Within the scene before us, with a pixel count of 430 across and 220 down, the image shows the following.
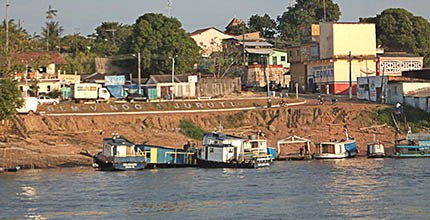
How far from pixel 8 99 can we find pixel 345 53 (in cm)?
4347

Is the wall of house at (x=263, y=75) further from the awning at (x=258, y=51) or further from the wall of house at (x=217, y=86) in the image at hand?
the wall of house at (x=217, y=86)

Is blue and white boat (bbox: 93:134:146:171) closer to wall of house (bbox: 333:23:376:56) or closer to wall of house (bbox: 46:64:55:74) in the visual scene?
wall of house (bbox: 333:23:376:56)

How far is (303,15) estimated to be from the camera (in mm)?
157875

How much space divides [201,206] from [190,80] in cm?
5403

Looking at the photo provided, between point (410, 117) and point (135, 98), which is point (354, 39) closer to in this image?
point (410, 117)

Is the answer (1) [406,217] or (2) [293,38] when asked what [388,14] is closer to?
(2) [293,38]

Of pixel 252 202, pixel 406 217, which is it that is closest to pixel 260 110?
pixel 252 202

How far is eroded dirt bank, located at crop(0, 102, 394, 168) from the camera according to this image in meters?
77.0

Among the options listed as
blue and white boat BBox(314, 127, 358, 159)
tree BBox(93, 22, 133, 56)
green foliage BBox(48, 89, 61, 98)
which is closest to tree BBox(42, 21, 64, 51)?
tree BBox(93, 22, 133, 56)

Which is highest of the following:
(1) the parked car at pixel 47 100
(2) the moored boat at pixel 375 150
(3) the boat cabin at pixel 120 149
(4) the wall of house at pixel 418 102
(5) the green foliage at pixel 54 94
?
(5) the green foliage at pixel 54 94

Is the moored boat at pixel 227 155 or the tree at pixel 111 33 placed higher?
the tree at pixel 111 33

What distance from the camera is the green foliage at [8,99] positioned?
80500mm

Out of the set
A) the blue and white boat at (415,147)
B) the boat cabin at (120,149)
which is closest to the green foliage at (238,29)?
the blue and white boat at (415,147)

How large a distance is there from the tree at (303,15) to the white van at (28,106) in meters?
74.2
